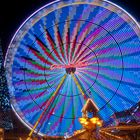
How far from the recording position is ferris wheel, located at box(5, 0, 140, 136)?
39.8ft

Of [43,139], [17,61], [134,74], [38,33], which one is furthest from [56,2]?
[43,139]

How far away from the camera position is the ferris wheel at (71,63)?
39.8 ft

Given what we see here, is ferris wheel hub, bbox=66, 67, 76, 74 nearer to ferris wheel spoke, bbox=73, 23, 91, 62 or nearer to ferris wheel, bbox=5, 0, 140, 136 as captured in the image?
ferris wheel, bbox=5, 0, 140, 136

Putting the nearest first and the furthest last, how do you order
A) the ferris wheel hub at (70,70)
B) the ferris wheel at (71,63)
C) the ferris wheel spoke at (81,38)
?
the ferris wheel at (71,63) < the ferris wheel hub at (70,70) < the ferris wheel spoke at (81,38)

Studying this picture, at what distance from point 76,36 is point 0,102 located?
3829mm

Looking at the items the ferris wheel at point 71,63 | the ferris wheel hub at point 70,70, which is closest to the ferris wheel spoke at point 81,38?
the ferris wheel at point 71,63

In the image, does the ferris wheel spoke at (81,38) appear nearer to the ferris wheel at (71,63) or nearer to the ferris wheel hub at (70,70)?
the ferris wheel at (71,63)

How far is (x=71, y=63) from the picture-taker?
12.4 metres

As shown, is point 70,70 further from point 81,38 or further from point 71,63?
point 81,38

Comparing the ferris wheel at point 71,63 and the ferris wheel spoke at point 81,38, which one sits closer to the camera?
the ferris wheel at point 71,63

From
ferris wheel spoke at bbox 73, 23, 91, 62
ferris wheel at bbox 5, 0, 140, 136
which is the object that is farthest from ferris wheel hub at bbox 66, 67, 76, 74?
ferris wheel spoke at bbox 73, 23, 91, 62

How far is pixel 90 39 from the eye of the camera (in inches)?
495

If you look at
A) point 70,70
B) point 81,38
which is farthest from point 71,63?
point 81,38

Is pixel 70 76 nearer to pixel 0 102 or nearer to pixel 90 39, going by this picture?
pixel 90 39
